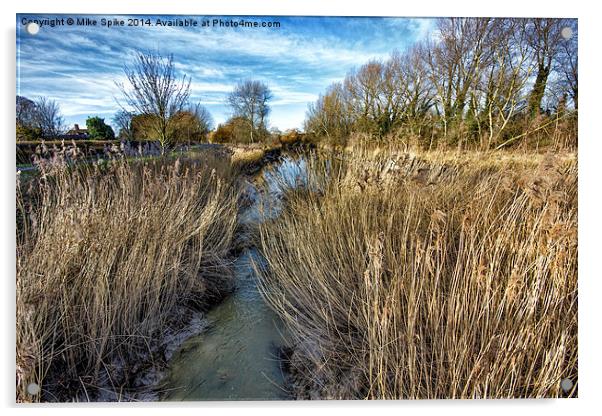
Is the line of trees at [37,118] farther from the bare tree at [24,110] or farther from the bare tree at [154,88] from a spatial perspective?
the bare tree at [154,88]

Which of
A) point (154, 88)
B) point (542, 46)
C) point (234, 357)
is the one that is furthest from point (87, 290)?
point (542, 46)

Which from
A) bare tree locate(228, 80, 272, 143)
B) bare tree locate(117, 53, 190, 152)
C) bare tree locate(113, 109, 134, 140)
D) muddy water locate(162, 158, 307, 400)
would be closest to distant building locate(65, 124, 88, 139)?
bare tree locate(113, 109, 134, 140)

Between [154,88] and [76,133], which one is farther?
[154,88]

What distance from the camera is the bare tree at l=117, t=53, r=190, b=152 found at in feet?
6.91

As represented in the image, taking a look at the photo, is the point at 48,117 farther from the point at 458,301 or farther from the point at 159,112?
the point at 458,301

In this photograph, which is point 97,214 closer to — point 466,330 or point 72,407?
point 72,407

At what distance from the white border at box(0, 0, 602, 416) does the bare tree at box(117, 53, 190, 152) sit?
30 cm

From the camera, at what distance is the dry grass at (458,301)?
151 cm

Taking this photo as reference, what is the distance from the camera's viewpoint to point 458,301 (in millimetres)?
1478

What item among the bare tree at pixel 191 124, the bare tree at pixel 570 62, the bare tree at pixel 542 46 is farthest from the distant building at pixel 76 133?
the bare tree at pixel 570 62

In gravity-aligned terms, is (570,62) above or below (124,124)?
above

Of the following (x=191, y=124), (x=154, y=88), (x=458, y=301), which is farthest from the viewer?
(x=191, y=124)
